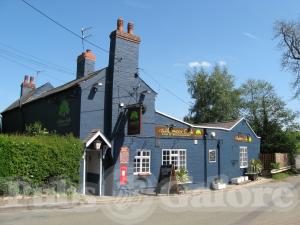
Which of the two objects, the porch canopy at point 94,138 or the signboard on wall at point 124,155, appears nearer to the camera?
the porch canopy at point 94,138

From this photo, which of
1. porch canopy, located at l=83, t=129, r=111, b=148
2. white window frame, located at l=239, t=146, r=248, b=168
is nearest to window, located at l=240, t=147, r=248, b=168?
white window frame, located at l=239, t=146, r=248, b=168

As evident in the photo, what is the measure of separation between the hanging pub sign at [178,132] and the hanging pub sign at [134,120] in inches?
89.9

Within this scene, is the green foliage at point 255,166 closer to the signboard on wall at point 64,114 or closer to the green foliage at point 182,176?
the green foliage at point 182,176

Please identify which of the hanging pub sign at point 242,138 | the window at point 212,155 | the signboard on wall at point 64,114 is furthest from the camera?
the hanging pub sign at point 242,138

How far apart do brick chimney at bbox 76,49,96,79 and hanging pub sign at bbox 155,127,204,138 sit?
6.07 metres

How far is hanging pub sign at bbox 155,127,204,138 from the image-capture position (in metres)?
21.7

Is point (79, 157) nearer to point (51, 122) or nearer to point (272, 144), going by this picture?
point (51, 122)

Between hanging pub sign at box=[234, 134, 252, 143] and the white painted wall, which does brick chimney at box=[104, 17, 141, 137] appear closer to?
the white painted wall

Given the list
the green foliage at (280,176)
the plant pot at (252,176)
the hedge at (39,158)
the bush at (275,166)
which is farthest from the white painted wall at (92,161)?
the bush at (275,166)

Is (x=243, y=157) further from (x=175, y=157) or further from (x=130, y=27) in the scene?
(x=130, y=27)

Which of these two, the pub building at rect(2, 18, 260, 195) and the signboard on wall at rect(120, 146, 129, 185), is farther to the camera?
the signboard on wall at rect(120, 146, 129, 185)

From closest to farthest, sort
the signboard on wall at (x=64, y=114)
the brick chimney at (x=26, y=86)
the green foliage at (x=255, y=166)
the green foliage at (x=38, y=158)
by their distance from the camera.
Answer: the green foliage at (x=38, y=158), the signboard on wall at (x=64, y=114), the green foliage at (x=255, y=166), the brick chimney at (x=26, y=86)

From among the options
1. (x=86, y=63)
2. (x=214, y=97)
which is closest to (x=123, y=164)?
A: (x=86, y=63)

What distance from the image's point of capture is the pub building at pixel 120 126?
1908 cm
